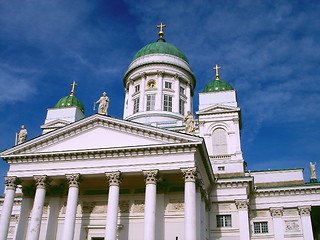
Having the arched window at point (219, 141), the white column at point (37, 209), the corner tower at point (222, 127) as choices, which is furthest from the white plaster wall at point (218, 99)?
the white column at point (37, 209)

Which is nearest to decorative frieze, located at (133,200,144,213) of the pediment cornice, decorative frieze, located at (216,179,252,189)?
the pediment cornice

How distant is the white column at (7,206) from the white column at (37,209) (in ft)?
5.23

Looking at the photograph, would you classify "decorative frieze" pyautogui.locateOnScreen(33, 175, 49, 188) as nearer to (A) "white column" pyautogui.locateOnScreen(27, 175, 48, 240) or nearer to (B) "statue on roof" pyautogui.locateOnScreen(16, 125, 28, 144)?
(A) "white column" pyautogui.locateOnScreen(27, 175, 48, 240)

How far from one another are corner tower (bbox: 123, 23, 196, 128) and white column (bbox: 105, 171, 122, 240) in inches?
549

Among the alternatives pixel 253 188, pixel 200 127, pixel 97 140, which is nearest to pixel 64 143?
pixel 97 140

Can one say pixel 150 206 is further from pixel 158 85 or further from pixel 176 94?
pixel 158 85

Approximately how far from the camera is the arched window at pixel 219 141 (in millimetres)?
33344

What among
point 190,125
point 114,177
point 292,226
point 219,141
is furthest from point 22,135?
point 292,226

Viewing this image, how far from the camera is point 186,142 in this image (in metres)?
24.4

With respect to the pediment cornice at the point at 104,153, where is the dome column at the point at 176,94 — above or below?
above

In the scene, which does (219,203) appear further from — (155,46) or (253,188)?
(155,46)

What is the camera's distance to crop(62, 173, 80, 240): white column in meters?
23.8

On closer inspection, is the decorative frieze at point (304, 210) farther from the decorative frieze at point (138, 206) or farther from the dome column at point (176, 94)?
the dome column at point (176, 94)

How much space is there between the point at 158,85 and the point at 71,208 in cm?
2023
